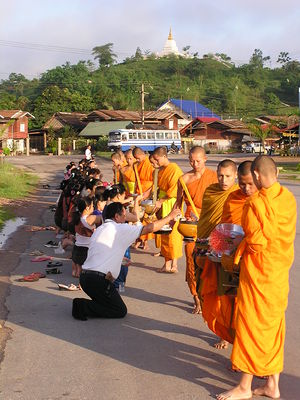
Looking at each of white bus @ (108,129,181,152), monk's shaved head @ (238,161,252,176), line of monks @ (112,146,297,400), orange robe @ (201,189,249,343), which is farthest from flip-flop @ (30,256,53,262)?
white bus @ (108,129,181,152)

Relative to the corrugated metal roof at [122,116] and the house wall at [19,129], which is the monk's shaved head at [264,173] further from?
the corrugated metal roof at [122,116]

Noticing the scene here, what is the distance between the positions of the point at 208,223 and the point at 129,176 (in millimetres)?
5734

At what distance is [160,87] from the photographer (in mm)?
102875

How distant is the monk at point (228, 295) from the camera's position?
504 cm

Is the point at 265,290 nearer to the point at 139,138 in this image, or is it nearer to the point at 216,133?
the point at 139,138

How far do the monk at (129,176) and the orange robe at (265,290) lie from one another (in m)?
6.76

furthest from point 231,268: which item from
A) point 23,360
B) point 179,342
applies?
point 23,360

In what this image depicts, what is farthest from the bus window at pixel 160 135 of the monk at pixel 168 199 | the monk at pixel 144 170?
the monk at pixel 168 199

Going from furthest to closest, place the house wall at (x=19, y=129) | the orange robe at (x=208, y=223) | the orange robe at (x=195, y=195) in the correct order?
the house wall at (x=19, y=129)
the orange robe at (x=195, y=195)
the orange robe at (x=208, y=223)

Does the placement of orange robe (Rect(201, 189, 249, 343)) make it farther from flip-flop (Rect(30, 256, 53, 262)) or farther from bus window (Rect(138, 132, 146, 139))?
bus window (Rect(138, 132, 146, 139))

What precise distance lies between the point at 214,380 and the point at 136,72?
366ft

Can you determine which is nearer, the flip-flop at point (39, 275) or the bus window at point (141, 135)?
the flip-flop at point (39, 275)

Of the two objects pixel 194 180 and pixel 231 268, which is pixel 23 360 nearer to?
pixel 231 268

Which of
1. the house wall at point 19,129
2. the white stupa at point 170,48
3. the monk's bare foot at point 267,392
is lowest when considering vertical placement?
Answer: the monk's bare foot at point 267,392
